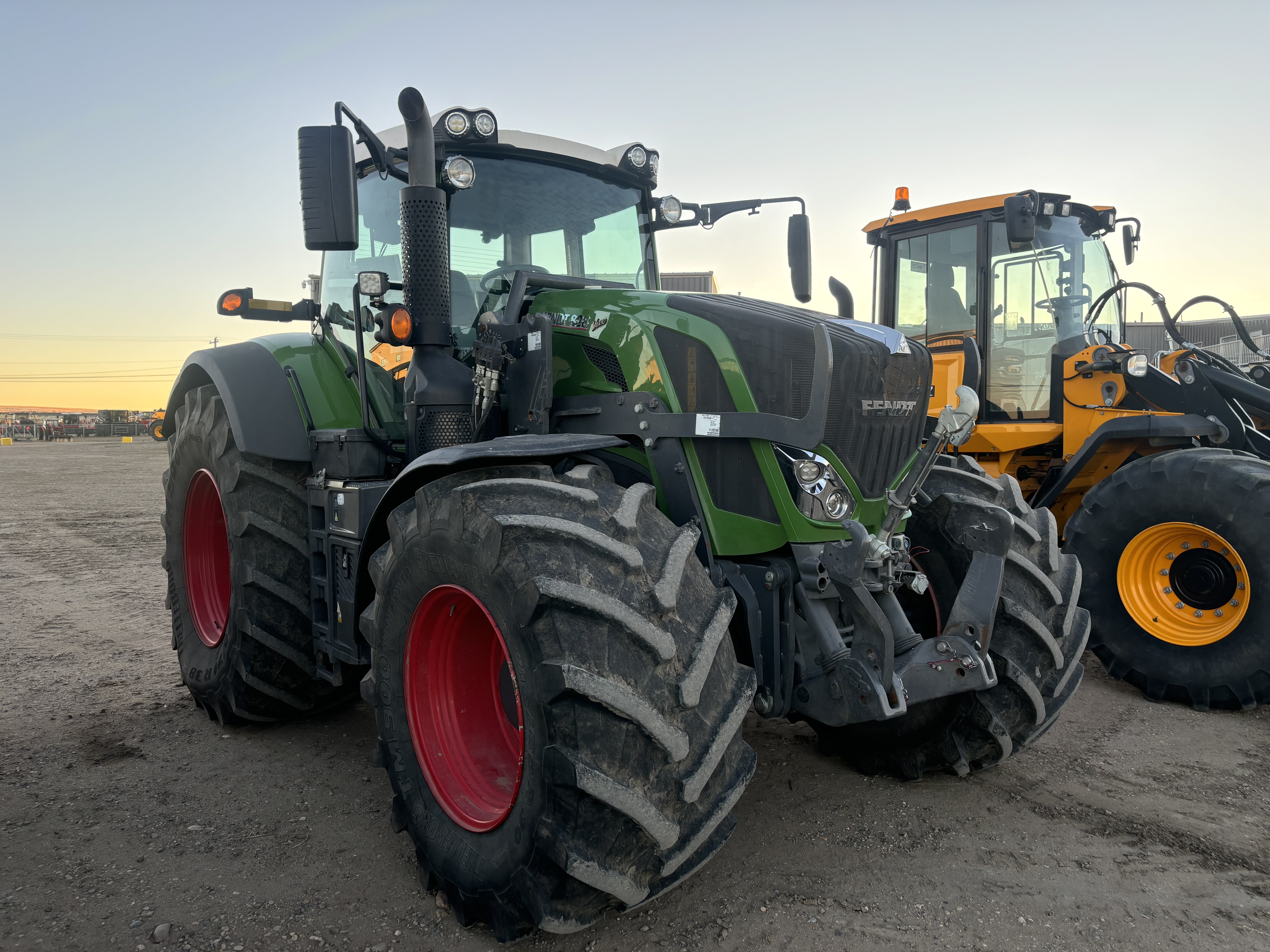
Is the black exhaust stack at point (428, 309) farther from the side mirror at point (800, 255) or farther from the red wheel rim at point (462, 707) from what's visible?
the side mirror at point (800, 255)

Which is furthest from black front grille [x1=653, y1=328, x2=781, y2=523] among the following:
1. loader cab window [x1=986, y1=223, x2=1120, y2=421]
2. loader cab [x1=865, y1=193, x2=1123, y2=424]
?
loader cab window [x1=986, y1=223, x2=1120, y2=421]

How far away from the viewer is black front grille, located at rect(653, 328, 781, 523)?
110 inches

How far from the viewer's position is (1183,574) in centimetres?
496

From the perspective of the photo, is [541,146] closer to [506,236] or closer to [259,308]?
[506,236]

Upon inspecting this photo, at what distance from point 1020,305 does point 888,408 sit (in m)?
4.23

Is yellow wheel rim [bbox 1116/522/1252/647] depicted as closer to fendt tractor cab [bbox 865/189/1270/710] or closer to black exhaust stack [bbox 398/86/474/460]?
fendt tractor cab [bbox 865/189/1270/710]

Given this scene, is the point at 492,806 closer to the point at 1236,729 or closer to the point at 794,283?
the point at 794,283

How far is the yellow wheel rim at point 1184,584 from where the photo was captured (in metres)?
4.77

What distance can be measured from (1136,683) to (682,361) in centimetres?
368

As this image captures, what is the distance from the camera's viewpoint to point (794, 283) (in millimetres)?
4184

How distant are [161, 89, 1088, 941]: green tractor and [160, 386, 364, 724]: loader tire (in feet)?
0.05

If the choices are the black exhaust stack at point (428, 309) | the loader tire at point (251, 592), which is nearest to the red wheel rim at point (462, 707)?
the black exhaust stack at point (428, 309)

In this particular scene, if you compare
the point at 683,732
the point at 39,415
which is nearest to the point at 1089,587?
the point at 683,732

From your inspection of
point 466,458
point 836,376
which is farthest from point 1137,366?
point 466,458
